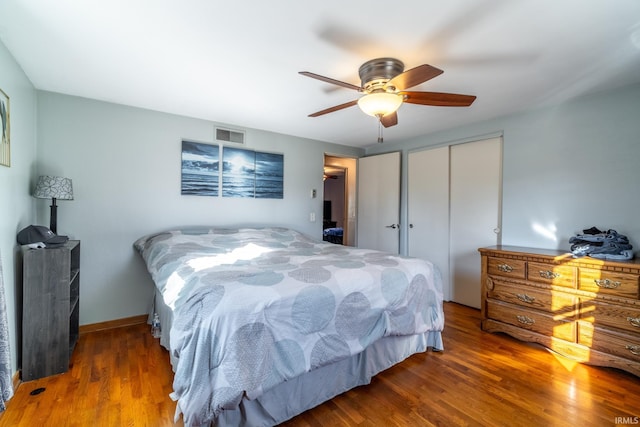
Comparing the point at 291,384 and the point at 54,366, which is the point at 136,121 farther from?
the point at 291,384

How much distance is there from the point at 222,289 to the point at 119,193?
2137 mm

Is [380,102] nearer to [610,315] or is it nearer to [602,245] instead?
[602,245]

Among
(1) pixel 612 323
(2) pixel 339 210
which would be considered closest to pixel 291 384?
(1) pixel 612 323

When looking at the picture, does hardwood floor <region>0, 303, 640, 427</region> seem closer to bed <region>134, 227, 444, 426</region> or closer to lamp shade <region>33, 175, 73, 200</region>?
bed <region>134, 227, 444, 426</region>

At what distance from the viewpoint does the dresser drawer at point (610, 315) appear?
6.71 ft

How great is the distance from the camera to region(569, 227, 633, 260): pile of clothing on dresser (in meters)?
2.22

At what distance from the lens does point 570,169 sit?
2.73 meters

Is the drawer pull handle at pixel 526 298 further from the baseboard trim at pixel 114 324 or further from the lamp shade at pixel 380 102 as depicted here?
the baseboard trim at pixel 114 324

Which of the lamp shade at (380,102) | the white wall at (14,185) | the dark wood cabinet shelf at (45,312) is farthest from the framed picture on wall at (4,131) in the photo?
the lamp shade at (380,102)

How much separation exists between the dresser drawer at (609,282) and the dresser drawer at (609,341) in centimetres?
28

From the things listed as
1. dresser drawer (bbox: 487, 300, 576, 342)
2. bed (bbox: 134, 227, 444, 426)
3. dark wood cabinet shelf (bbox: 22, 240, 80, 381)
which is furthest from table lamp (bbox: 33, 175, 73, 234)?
dresser drawer (bbox: 487, 300, 576, 342)

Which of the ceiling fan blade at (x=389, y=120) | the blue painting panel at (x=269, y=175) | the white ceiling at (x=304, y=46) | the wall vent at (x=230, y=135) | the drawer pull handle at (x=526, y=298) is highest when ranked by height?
the white ceiling at (x=304, y=46)

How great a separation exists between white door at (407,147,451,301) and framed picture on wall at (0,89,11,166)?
13.1 feet

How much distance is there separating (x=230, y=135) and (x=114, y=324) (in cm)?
234
